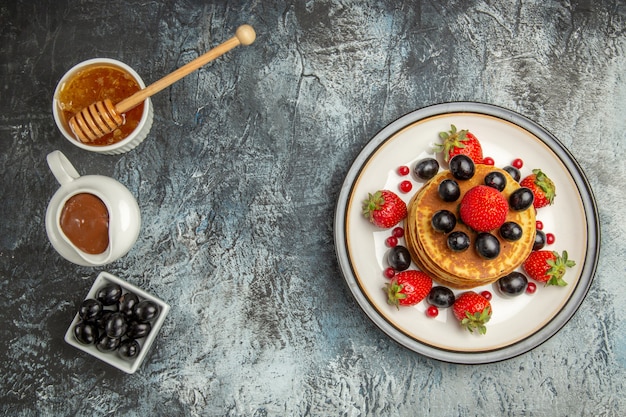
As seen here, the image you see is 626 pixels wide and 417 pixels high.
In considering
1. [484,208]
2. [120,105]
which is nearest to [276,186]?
[120,105]

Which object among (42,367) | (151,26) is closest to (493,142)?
(151,26)

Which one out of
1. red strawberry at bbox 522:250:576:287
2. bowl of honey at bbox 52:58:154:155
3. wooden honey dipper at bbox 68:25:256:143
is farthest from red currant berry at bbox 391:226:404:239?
bowl of honey at bbox 52:58:154:155

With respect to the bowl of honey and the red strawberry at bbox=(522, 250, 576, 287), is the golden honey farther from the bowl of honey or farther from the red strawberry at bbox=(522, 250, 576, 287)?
the red strawberry at bbox=(522, 250, 576, 287)

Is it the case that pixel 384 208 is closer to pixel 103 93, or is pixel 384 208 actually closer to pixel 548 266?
pixel 548 266

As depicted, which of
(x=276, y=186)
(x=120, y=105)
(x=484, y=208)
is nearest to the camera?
(x=484, y=208)

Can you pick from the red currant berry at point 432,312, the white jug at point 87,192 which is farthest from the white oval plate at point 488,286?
the white jug at point 87,192
